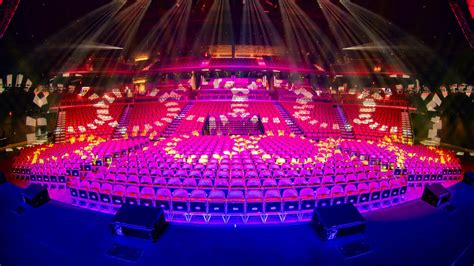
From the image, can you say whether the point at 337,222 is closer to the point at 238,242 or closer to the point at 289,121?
the point at 238,242

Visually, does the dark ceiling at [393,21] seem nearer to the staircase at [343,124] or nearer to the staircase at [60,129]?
the staircase at [60,129]

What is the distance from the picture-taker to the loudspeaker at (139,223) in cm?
523

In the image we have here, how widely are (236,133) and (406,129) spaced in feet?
48.2

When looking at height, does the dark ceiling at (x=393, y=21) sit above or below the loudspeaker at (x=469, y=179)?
above

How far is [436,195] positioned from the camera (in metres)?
6.92

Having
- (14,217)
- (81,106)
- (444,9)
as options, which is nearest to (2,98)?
(81,106)

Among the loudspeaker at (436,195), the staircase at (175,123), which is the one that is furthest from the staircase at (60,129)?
the loudspeaker at (436,195)

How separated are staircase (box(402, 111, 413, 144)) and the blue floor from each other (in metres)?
13.1

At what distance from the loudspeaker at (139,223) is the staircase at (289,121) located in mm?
14721

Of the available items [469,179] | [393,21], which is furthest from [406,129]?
[469,179]

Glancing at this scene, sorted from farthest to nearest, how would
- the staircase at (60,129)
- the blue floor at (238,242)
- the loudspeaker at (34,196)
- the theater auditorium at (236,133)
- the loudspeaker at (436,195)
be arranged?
1. the staircase at (60,129)
2. the loudspeaker at (436,195)
3. the loudspeaker at (34,196)
4. the theater auditorium at (236,133)
5. the blue floor at (238,242)

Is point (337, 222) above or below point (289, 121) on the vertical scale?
above

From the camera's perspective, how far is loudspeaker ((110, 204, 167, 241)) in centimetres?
523

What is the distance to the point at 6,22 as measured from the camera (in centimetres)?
1489
